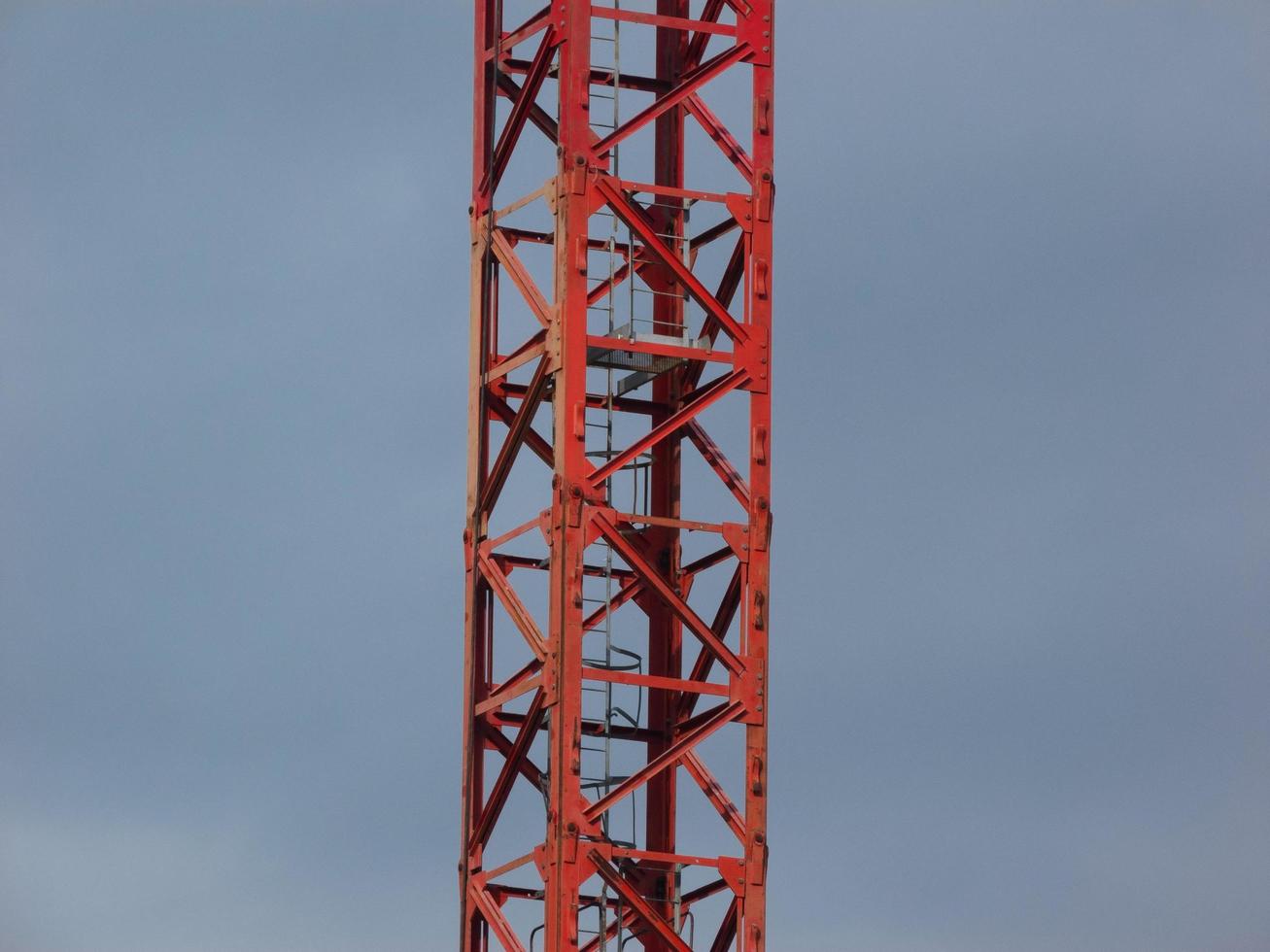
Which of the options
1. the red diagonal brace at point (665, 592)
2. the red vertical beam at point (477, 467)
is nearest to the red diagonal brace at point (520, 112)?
the red vertical beam at point (477, 467)

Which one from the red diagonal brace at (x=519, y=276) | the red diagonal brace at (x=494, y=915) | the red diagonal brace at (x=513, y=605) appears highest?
the red diagonal brace at (x=519, y=276)

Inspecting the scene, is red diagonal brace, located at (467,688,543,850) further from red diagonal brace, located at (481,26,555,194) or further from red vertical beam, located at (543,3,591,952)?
red diagonal brace, located at (481,26,555,194)

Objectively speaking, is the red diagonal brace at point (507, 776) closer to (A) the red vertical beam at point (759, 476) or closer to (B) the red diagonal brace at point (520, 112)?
(A) the red vertical beam at point (759, 476)

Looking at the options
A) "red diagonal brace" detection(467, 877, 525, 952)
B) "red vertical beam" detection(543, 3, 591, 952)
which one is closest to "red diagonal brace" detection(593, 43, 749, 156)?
"red vertical beam" detection(543, 3, 591, 952)

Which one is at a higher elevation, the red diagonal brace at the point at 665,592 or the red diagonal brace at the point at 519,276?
the red diagonal brace at the point at 519,276

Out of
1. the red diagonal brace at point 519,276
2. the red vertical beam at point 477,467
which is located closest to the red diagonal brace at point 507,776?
the red vertical beam at point 477,467

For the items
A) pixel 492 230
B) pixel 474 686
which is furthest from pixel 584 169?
pixel 474 686

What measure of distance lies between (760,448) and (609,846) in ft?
21.4

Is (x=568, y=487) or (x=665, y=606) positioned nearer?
(x=568, y=487)

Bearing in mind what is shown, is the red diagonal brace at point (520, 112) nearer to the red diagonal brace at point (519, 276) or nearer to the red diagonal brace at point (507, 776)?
the red diagonal brace at point (519, 276)

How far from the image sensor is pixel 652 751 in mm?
67750

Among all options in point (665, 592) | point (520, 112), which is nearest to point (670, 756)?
point (665, 592)

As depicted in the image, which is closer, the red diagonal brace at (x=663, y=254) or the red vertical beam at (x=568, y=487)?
the red vertical beam at (x=568, y=487)

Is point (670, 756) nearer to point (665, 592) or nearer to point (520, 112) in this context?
point (665, 592)
